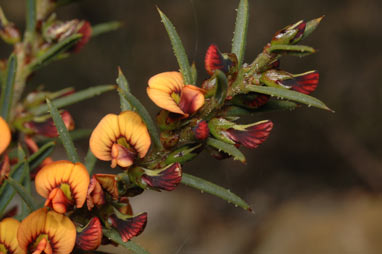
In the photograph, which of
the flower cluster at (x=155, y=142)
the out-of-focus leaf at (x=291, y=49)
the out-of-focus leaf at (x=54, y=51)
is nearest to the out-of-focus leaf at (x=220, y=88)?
the flower cluster at (x=155, y=142)

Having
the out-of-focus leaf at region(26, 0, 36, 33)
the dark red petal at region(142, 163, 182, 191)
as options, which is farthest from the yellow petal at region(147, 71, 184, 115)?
the out-of-focus leaf at region(26, 0, 36, 33)

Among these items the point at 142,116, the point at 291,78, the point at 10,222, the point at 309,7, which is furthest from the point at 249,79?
the point at 309,7

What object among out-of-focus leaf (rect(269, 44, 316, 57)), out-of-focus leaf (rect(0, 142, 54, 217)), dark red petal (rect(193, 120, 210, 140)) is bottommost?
out-of-focus leaf (rect(0, 142, 54, 217))

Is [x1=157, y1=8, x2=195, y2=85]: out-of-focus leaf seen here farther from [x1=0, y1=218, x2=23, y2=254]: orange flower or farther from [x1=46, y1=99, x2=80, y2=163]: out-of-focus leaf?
[x1=0, y1=218, x2=23, y2=254]: orange flower

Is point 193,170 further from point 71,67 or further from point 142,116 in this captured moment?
point 142,116

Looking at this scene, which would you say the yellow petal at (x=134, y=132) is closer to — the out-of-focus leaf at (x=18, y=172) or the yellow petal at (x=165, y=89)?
the yellow petal at (x=165, y=89)

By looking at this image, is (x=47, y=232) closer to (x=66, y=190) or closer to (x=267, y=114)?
(x=66, y=190)
